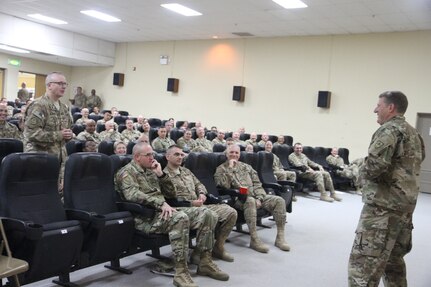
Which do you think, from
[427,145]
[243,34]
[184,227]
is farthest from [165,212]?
[243,34]

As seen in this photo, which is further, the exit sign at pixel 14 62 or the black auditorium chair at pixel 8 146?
the exit sign at pixel 14 62

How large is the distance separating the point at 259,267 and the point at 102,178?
1.61 m

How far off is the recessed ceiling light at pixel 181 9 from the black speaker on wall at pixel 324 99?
371cm

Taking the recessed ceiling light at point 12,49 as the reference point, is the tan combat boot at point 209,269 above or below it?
below

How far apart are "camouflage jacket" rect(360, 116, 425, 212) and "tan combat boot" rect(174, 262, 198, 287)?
1442 millimetres

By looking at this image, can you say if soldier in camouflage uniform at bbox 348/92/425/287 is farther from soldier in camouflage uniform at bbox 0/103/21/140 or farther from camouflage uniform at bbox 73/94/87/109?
camouflage uniform at bbox 73/94/87/109

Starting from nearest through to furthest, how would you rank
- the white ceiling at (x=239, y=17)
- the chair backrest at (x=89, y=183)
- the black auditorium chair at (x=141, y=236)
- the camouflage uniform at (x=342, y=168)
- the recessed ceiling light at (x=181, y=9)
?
1. the chair backrest at (x=89, y=183)
2. the black auditorium chair at (x=141, y=236)
3. the white ceiling at (x=239, y=17)
4. the camouflage uniform at (x=342, y=168)
5. the recessed ceiling light at (x=181, y=9)

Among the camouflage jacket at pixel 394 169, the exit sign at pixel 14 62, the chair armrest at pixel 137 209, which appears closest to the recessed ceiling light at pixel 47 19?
the exit sign at pixel 14 62

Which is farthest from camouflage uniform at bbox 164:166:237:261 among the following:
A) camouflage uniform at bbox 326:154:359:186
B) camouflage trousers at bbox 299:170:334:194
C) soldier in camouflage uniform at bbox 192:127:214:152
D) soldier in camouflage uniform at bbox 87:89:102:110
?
soldier in camouflage uniform at bbox 87:89:102:110

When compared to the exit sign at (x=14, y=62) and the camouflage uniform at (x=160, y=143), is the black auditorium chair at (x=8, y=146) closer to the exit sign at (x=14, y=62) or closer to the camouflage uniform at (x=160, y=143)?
the camouflage uniform at (x=160, y=143)

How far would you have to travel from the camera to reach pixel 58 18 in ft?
40.6

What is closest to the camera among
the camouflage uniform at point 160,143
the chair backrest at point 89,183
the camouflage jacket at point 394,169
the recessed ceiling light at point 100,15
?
the camouflage jacket at point 394,169

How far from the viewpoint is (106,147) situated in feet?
18.1

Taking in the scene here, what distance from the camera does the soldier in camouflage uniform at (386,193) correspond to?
2.65 m
